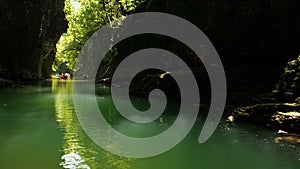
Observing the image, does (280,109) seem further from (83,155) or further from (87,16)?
(87,16)

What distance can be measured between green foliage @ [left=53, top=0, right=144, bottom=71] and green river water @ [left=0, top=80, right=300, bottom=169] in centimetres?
2768

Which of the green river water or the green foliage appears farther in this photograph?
the green foliage

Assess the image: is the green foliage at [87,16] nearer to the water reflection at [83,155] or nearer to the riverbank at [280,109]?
the riverbank at [280,109]

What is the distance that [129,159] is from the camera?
344 inches

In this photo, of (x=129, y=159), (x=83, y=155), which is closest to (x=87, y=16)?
(x=83, y=155)

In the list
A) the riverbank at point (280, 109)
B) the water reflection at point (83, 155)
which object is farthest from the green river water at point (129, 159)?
the riverbank at point (280, 109)

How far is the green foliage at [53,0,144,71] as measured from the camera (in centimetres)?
4278

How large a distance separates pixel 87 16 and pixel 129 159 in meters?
42.8

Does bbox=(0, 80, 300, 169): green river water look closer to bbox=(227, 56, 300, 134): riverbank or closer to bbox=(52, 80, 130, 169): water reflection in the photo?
bbox=(52, 80, 130, 169): water reflection

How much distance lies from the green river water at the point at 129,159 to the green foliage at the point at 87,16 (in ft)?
90.8

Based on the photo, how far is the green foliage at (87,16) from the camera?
140 feet

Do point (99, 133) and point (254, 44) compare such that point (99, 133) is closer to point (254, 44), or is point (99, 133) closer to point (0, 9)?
point (254, 44)

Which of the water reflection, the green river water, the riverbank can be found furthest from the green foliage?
the water reflection

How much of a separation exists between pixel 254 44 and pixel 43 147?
14.4 metres
